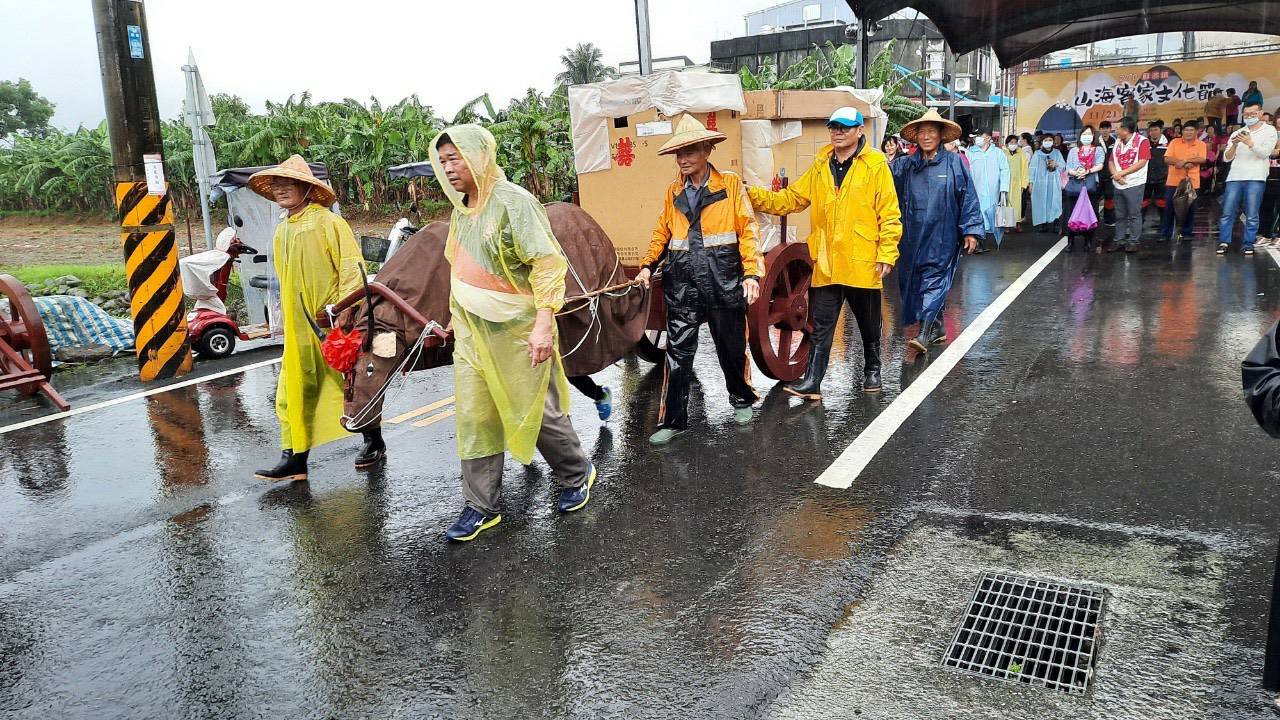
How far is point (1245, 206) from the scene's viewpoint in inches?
511

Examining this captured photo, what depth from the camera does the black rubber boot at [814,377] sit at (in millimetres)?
6488

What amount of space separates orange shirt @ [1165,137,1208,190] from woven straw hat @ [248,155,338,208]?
13.4 metres

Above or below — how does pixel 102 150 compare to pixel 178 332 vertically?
above

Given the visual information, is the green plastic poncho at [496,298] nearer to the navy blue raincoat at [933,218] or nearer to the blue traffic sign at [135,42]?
the navy blue raincoat at [933,218]

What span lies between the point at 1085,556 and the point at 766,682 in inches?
62.2

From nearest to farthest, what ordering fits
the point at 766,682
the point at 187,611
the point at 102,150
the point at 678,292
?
1. the point at 766,682
2. the point at 187,611
3. the point at 678,292
4. the point at 102,150

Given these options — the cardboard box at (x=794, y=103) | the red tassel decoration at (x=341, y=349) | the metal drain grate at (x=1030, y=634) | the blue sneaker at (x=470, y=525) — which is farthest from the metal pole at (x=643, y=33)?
the metal drain grate at (x=1030, y=634)

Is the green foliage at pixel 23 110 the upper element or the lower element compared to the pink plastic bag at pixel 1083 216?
upper

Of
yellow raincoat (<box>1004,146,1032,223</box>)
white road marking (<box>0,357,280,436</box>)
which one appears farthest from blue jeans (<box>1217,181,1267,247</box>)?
white road marking (<box>0,357,280,436</box>)

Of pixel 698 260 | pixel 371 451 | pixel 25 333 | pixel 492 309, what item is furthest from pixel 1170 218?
pixel 25 333

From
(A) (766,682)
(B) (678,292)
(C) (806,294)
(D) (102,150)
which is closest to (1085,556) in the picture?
(A) (766,682)

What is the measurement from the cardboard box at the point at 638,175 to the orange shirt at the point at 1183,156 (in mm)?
9683

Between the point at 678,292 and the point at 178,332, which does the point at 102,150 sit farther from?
the point at 678,292

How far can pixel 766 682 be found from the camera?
3041 millimetres
